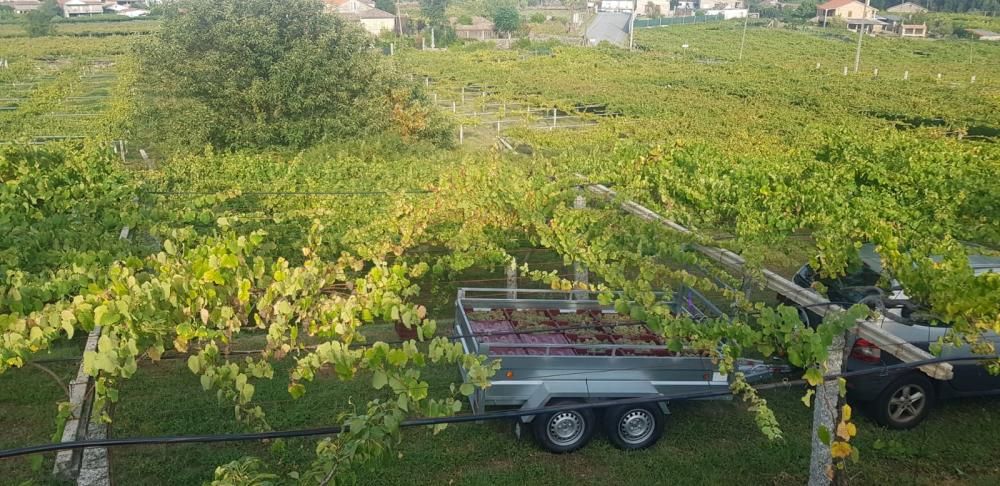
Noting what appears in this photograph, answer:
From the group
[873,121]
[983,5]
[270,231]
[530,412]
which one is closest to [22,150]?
[270,231]

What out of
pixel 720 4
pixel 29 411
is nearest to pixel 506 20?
pixel 720 4

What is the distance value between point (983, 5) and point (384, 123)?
7702 centimetres

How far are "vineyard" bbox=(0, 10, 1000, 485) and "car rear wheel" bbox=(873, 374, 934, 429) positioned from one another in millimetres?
135

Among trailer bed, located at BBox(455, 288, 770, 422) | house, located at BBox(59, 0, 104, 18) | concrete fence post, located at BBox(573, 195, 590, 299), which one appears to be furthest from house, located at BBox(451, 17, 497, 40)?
trailer bed, located at BBox(455, 288, 770, 422)

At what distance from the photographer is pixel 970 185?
1025 centimetres

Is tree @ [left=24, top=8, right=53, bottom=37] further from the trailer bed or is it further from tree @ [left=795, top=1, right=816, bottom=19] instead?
the trailer bed

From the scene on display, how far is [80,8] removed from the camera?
341 feet

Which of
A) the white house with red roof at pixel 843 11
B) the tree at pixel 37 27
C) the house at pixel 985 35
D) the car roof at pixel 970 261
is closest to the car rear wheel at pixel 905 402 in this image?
the car roof at pixel 970 261

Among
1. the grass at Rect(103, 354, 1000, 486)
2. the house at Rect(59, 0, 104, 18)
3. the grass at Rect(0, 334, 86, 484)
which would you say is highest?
the house at Rect(59, 0, 104, 18)

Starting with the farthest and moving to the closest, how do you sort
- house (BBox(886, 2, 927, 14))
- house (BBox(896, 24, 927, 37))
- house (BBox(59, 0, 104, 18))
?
house (BBox(59, 0, 104, 18)) → house (BBox(886, 2, 927, 14)) → house (BBox(896, 24, 927, 37))

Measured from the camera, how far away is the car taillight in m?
7.00

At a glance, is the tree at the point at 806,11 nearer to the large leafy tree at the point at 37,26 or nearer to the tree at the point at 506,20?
the tree at the point at 506,20

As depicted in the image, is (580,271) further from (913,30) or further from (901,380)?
(913,30)

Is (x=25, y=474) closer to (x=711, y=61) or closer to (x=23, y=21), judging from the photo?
(x=711, y=61)
